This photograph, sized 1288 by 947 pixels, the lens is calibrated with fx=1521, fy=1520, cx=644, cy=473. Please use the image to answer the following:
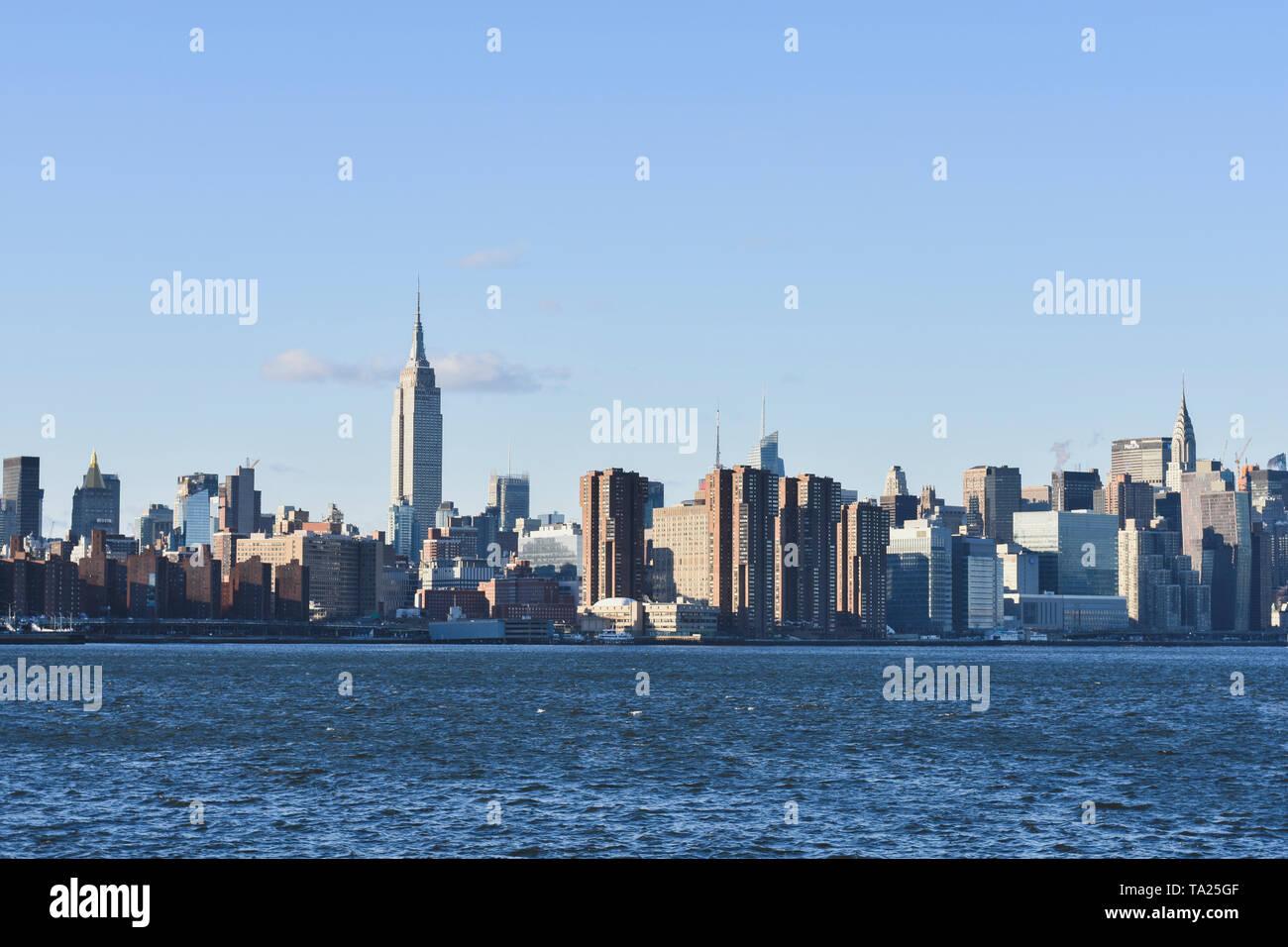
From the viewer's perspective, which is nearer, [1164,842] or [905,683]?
[1164,842]

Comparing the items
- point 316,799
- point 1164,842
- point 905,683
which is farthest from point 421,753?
point 905,683

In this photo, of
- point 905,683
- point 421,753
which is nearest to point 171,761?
point 421,753

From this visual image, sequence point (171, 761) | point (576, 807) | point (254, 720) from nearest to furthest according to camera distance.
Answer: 1. point (576, 807)
2. point (171, 761)
3. point (254, 720)

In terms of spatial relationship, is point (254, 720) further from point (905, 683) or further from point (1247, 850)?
point (905, 683)

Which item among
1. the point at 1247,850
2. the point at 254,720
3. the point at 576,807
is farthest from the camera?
the point at 254,720
